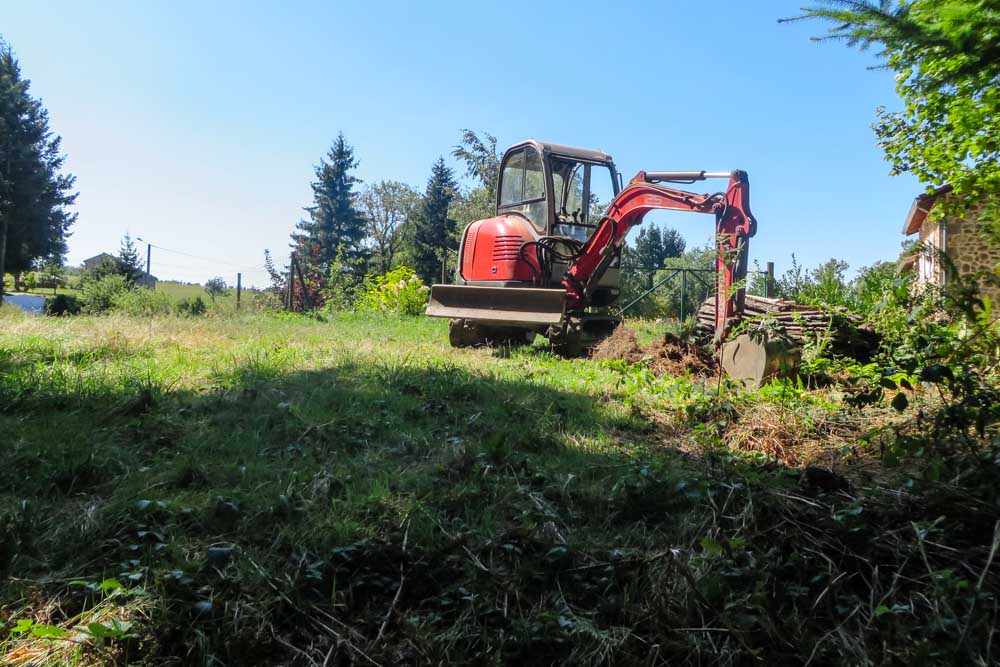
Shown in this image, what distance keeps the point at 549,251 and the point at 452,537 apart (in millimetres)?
6075

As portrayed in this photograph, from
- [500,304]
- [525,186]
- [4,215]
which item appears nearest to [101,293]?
[500,304]

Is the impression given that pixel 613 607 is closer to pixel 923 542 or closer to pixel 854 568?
pixel 854 568

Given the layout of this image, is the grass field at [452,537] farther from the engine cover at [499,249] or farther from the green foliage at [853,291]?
the engine cover at [499,249]

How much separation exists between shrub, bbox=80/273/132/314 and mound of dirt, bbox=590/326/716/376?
1165 centimetres

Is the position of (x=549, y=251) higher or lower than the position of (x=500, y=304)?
Answer: higher

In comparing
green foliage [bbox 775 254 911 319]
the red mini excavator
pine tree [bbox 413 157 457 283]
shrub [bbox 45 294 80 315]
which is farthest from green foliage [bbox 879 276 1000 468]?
pine tree [bbox 413 157 457 283]

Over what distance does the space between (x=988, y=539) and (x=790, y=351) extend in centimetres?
343

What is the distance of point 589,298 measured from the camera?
319 inches

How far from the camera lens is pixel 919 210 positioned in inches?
654

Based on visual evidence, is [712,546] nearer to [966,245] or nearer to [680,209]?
[680,209]

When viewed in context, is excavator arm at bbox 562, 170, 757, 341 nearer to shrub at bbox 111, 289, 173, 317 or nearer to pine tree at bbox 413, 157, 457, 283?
shrub at bbox 111, 289, 173, 317

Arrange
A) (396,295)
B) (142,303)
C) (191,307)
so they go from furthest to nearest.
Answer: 1. (396,295)
2. (191,307)
3. (142,303)

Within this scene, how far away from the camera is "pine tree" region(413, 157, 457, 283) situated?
36312 mm

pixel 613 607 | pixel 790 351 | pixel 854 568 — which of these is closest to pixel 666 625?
pixel 613 607
